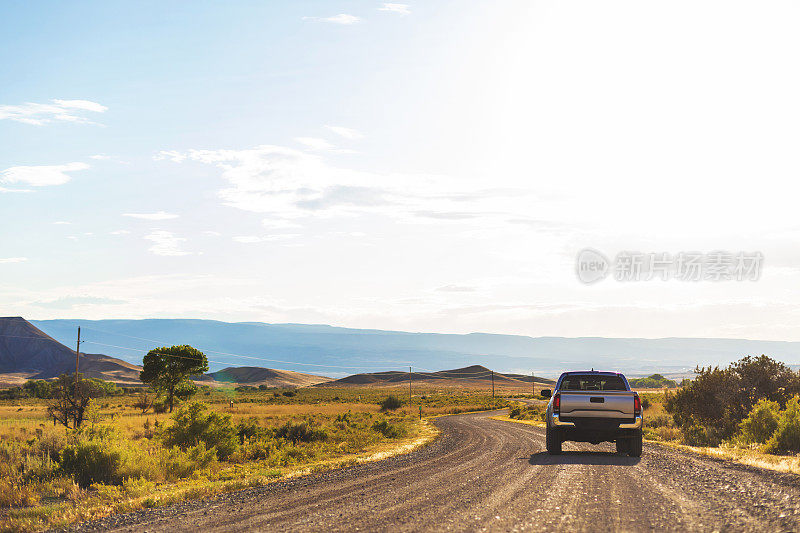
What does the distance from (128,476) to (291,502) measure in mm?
7062

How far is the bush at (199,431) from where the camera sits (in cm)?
2209

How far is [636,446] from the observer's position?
58.9ft

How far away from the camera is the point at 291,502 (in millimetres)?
12180

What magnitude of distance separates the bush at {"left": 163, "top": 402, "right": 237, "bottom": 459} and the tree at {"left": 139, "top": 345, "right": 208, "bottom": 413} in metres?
48.7

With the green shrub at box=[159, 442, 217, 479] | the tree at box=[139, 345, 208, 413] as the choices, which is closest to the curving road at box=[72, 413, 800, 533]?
the green shrub at box=[159, 442, 217, 479]

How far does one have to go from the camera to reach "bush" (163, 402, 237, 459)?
22094 mm

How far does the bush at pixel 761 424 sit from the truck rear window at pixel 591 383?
599 cm

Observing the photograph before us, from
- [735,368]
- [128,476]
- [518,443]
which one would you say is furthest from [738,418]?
[128,476]

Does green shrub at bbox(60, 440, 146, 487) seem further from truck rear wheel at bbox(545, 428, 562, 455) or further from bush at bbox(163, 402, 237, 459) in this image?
truck rear wheel at bbox(545, 428, 562, 455)

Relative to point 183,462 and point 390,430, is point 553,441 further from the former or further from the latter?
point 390,430

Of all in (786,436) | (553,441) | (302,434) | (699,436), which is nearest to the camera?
(786,436)

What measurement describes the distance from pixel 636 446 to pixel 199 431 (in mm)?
15254

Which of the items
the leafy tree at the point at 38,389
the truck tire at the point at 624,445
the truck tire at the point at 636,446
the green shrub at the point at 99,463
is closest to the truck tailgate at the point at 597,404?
the truck tire at the point at 636,446

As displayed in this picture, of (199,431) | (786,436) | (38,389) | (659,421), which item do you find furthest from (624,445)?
(38,389)
